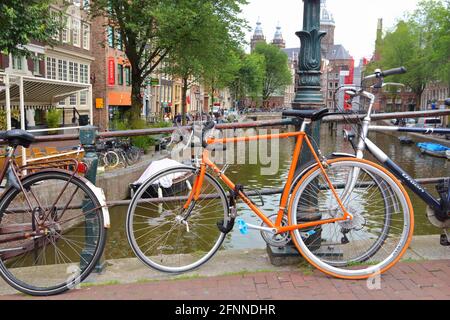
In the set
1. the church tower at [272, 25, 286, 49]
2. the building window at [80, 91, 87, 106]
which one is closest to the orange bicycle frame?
the building window at [80, 91, 87, 106]

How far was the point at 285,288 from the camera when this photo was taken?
9.87ft

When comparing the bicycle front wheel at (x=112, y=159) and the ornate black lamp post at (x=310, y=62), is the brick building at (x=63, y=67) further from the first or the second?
the ornate black lamp post at (x=310, y=62)

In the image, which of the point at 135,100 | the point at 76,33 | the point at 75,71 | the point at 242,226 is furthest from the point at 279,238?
the point at 76,33

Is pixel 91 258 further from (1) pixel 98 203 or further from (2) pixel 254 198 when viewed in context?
(2) pixel 254 198

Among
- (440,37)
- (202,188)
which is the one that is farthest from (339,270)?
(440,37)

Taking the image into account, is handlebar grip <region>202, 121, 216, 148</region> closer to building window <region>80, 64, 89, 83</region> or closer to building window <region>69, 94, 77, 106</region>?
building window <region>69, 94, 77, 106</region>

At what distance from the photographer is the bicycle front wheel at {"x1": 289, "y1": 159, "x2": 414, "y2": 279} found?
3.12 m

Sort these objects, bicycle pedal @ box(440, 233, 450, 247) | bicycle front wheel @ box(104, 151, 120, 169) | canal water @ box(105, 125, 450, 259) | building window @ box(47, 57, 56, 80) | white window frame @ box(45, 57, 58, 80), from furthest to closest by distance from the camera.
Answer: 1. building window @ box(47, 57, 56, 80)
2. white window frame @ box(45, 57, 58, 80)
3. bicycle front wheel @ box(104, 151, 120, 169)
4. canal water @ box(105, 125, 450, 259)
5. bicycle pedal @ box(440, 233, 450, 247)

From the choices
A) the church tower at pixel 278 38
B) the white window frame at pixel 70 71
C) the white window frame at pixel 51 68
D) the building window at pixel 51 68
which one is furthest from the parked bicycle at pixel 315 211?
the church tower at pixel 278 38

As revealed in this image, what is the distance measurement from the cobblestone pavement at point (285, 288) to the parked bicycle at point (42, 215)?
0.18 m

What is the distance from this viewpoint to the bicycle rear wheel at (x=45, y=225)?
10.0 ft

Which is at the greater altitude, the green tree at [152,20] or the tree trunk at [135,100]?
the green tree at [152,20]

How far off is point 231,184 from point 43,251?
151 centimetres

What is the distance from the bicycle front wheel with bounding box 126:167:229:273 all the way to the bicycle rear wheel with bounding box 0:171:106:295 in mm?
307
